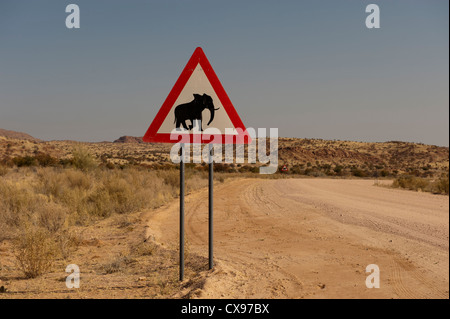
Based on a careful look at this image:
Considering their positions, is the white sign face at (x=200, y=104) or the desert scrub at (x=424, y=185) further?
the desert scrub at (x=424, y=185)

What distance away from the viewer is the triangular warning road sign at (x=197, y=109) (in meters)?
4.77

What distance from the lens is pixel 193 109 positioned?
4785 millimetres

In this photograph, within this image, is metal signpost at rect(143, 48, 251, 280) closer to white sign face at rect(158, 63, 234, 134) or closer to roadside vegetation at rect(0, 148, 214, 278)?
white sign face at rect(158, 63, 234, 134)

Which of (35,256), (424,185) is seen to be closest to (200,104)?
(35,256)

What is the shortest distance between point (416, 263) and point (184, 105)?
3.67 m

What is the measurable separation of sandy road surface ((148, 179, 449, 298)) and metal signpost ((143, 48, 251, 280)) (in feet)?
4.11

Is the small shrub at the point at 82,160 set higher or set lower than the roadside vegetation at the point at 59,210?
higher

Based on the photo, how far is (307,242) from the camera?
708cm

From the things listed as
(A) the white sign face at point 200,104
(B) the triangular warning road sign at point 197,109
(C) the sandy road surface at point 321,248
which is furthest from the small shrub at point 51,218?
(A) the white sign face at point 200,104

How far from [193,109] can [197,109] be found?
0.05m

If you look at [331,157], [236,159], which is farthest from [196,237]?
[331,157]

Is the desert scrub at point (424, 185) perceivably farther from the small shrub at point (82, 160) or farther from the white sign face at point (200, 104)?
the small shrub at point (82, 160)
